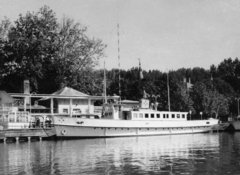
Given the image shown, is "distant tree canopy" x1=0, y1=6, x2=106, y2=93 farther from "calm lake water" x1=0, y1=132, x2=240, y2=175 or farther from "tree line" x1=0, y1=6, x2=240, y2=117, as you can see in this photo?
"calm lake water" x1=0, y1=132, x2=240, y2=175

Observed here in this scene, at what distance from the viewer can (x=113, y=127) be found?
175 feet

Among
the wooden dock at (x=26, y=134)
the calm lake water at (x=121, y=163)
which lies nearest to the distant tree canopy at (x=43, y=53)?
the wooden dock at (x=26, y=134)

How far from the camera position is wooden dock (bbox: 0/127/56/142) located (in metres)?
47.4

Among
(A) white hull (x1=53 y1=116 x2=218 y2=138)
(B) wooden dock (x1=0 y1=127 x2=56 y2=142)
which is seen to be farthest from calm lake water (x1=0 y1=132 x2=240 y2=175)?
(A) white hull (x1=53 y1=116 x2=218 y2=138)

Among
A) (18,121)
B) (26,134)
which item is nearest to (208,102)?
(18,121)

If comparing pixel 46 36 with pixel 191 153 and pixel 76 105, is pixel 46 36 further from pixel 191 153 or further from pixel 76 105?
pixel 191 153

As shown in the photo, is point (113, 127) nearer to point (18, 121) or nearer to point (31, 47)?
point (18, 121)

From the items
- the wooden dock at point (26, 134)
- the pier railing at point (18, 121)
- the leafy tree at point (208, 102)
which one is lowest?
the wooden dock at point (26, 134)

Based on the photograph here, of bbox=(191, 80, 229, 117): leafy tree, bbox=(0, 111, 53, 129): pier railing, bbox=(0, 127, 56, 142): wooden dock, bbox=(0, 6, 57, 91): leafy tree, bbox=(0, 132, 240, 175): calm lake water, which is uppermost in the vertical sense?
bbox=(0, 6, 57, 91): leafy tree

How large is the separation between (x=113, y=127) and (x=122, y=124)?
4.58 feet

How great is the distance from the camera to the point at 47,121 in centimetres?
5725

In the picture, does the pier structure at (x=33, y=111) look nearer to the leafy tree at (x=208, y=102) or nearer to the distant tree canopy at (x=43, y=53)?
the distant tree canopy at (x=43, y=53)

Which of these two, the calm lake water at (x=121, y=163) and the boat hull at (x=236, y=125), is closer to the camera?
the calm lake water at (x=121, y=163)

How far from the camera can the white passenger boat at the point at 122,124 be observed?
167 ft
